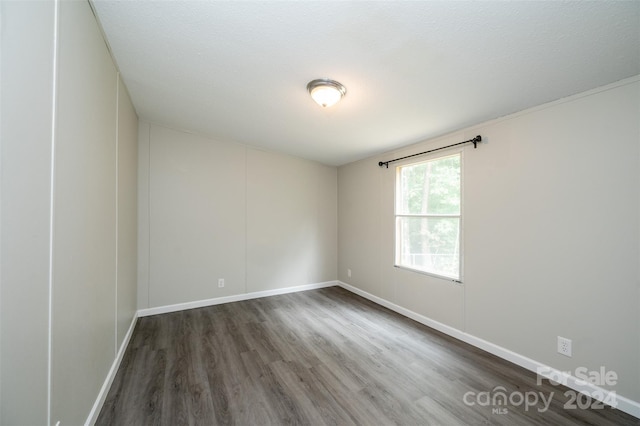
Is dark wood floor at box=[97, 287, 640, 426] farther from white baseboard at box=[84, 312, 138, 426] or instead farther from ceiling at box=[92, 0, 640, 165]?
ceiling at box=[92, 0, 640, 165]

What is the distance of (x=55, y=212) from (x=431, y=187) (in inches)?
130

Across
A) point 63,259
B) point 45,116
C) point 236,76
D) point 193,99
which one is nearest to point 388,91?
point 236,76

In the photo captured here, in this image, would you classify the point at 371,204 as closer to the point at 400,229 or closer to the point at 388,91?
the point at 400,229

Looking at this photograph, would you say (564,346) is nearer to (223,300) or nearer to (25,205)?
(25,205)

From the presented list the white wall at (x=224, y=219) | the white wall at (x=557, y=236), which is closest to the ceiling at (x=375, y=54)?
the white wall at (x=557, y=236)

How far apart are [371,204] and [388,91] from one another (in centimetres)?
211

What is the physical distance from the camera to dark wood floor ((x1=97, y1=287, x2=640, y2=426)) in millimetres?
1622

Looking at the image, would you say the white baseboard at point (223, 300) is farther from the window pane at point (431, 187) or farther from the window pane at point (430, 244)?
the window pane at point (431, 187)

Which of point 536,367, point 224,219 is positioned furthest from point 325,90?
point 536,367

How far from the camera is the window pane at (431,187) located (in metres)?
2.80

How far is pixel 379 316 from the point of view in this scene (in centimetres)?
325

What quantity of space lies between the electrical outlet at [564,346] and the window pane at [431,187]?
1.36 metres

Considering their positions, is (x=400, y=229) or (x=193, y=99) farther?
(x=400, y=229)

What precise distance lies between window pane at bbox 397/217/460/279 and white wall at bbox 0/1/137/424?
3215mm
